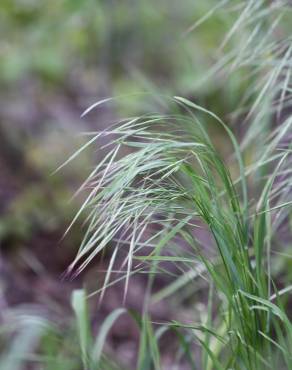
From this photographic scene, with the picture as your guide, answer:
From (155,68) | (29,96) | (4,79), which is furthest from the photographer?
(155,68)

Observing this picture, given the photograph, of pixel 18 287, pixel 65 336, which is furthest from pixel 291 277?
pixel 18 287

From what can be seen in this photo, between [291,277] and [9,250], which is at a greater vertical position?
[291,277]

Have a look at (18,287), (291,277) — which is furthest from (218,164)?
(18,287)

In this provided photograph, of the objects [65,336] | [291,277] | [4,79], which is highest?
[291,277]

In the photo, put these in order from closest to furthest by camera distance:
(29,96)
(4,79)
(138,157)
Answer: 1. (138,157)
2. (4,79)
3. (29,96)

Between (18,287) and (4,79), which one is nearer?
(18,287)

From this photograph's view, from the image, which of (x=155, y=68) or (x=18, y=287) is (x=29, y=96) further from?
(x=18, y=287)
